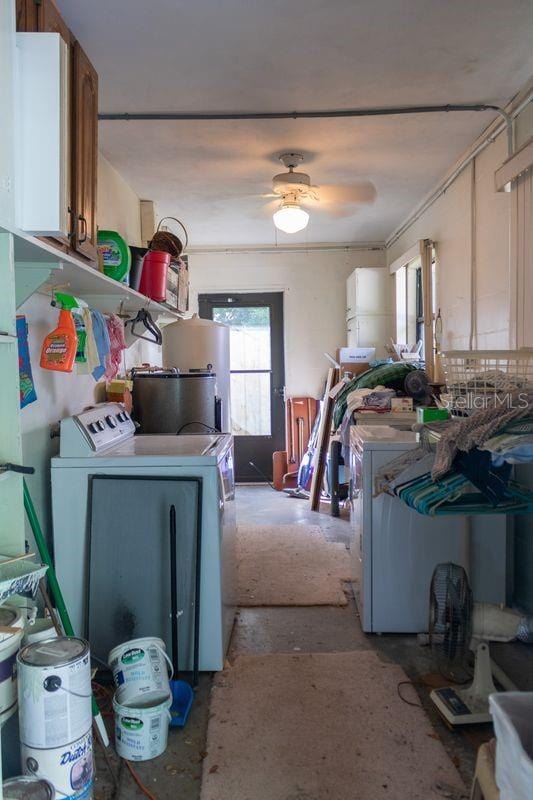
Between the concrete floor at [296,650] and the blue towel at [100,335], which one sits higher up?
Answer: the blue towel at [100,335]

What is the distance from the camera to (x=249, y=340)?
6.06 metres

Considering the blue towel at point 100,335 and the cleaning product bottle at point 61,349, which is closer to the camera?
the cleaning product bottle at point 61,349

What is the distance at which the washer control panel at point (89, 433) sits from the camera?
2287 mm

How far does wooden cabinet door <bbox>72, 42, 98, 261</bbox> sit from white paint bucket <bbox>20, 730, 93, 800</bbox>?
5.02ft

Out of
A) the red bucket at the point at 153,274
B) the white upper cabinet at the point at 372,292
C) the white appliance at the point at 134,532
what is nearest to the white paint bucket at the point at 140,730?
the white appliance at the point at 134,532

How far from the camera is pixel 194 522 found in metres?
2.19

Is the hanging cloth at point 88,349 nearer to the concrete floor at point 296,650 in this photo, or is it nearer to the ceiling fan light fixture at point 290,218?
the concrete floor at point 296,650

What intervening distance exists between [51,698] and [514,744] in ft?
3.45

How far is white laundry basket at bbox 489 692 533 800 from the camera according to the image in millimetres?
993

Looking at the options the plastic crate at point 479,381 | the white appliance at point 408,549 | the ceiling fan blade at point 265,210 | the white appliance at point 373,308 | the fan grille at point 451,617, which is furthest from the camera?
the white appliance at point 373,308

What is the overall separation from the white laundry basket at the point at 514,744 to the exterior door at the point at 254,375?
493cm

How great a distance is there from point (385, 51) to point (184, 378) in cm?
191

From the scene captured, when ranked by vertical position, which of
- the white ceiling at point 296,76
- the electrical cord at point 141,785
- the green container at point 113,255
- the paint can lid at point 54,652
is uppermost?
the white ceiling at point 296,76

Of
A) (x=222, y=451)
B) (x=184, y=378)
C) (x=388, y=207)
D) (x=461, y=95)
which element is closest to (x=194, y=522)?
(x=222, y=451)
